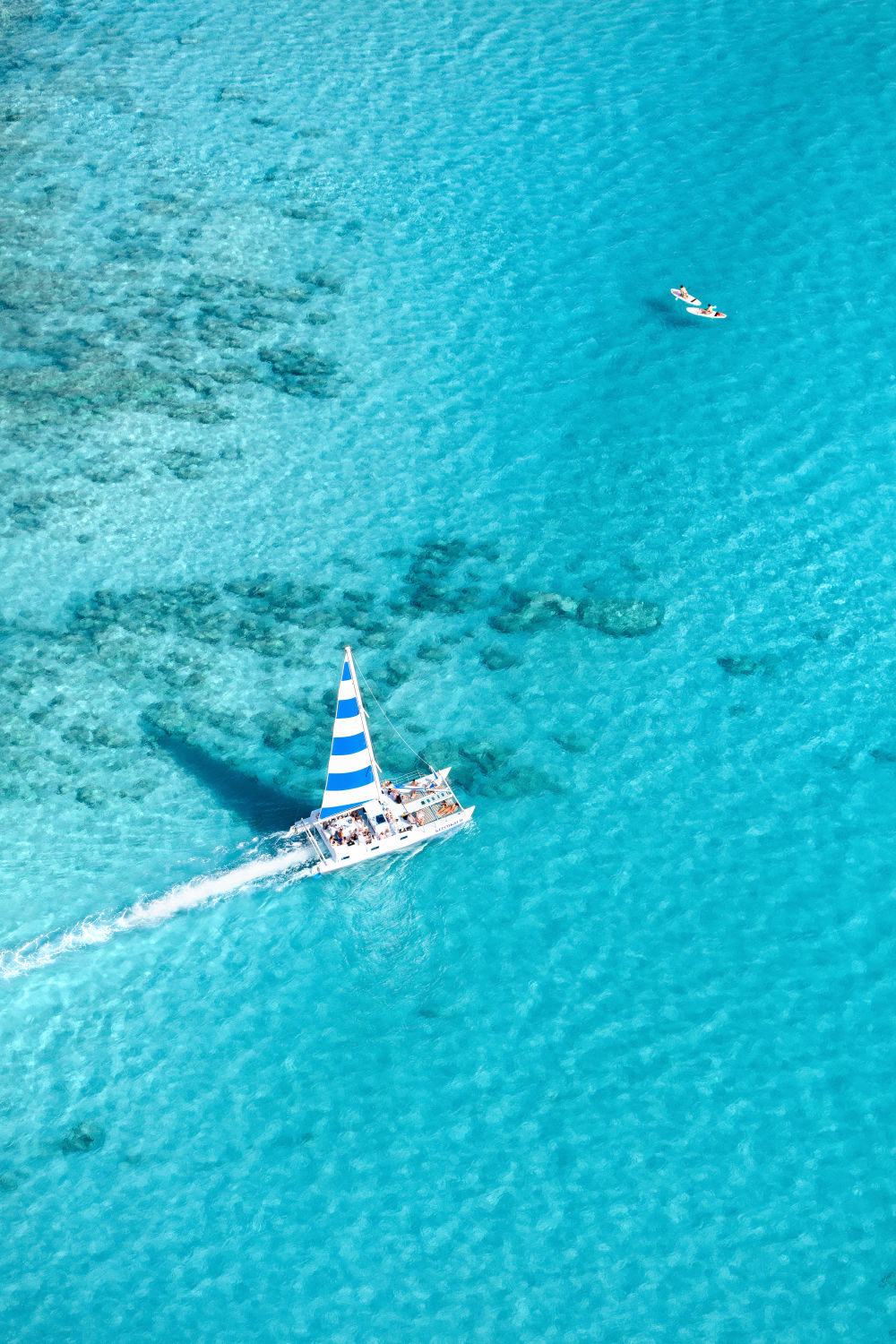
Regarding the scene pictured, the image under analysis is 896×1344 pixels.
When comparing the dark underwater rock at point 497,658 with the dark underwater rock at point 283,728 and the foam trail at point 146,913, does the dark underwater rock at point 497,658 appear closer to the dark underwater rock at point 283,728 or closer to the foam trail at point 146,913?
the dark underwater rock at point 283,728

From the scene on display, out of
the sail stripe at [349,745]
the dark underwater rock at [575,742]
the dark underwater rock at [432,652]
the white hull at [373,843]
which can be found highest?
the dark underwater rock at [432,652]

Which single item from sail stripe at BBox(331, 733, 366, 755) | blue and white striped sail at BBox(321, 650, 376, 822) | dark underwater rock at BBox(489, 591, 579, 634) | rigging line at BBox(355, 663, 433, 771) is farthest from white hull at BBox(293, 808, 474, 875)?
dark underwater rock at BBox(489, 591, 579, 634)

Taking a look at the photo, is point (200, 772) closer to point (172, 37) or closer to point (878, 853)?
point (878, 853)

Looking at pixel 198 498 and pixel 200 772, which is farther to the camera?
pixel 198 498

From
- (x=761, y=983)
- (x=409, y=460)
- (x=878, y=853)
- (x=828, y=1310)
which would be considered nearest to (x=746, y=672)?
(x=878, y=853)

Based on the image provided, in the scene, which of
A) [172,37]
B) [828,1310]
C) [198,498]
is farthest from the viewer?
[172,37]

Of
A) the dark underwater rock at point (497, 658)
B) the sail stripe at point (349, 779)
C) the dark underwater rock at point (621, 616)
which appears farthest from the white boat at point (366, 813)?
the dark underwater rock at point (621, 616)

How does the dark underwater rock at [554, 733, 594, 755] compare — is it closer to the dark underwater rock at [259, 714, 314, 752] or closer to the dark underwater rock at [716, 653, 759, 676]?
the dark underwater rock at [716, 653, 759, 676]
